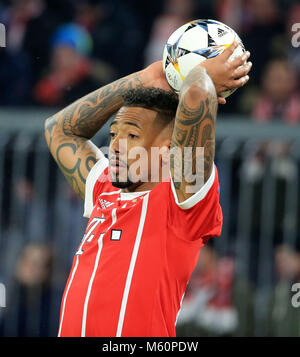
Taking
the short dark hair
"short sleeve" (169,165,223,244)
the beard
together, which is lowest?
"short sleeve" (169,165,223,244)

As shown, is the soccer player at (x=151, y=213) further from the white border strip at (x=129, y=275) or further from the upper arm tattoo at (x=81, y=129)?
the upper arm tattoo at (x=81, y=129)

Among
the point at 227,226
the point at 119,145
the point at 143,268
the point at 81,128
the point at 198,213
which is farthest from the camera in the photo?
the point at 227,226

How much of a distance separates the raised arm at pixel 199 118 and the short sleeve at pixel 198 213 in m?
0.03

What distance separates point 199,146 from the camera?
3096 mm

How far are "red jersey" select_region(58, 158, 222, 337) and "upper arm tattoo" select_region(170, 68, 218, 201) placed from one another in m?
0.09

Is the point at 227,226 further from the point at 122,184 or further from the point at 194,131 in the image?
the point at 194,131

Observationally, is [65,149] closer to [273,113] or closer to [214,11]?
[273,113]

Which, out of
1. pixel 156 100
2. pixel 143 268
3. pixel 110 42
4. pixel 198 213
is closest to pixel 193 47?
pixel 156 100

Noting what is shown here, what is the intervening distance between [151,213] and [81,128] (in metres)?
1.00

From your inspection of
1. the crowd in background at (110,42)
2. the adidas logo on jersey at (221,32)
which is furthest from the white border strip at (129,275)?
the crowd in background at (110,42)

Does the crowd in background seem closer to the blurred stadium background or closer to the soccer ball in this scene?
the blurred stadium background

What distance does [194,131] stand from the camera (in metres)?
3.08

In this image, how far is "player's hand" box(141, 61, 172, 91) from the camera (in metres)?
3.72

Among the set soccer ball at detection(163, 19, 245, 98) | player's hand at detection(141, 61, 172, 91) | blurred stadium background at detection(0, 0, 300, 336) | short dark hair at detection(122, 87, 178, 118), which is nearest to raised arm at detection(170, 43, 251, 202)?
soccer ball at detection(163, 19, 245, 98)
